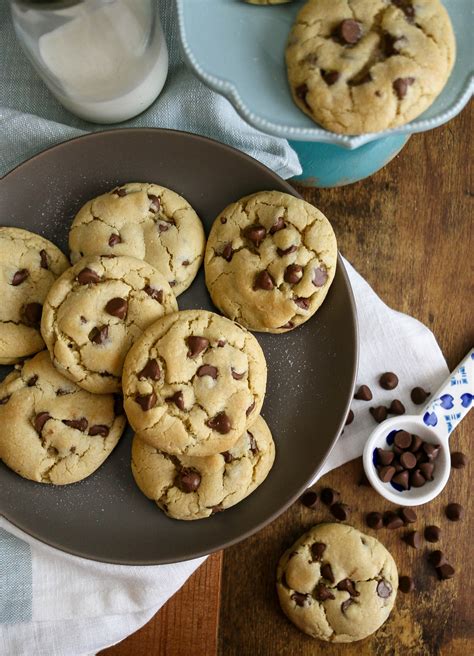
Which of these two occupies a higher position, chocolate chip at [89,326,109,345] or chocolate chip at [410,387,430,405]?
chocolate chip at [89,326,109,345]

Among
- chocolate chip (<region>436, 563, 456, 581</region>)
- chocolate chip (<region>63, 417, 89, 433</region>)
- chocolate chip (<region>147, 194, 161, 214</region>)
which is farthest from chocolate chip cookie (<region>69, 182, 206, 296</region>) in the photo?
chocolate chip (<region>436, 563, 456, 581</region>)

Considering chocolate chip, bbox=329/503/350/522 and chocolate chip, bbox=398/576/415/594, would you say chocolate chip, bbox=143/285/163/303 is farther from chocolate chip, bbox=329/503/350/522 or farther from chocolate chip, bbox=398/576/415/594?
chocolate chip, bbox=398/576/415/594

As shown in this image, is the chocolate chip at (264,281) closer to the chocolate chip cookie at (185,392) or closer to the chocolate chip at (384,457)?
the chocolate chip cookie at (185,392)

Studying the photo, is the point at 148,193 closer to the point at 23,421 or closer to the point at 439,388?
the point at 23,421

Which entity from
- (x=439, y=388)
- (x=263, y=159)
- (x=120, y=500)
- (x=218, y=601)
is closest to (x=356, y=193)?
(x=263, y=159)

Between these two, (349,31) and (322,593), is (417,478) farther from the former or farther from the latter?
(349,31)
